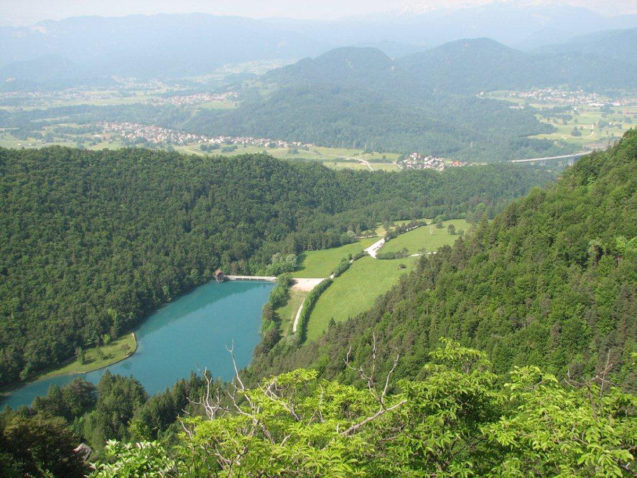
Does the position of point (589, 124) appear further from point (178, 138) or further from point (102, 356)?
point (102, 356)

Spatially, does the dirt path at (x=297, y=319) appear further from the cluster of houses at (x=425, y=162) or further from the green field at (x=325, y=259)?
the cluster of houses at (x=425, y=162)

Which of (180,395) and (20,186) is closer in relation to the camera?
(180,395)

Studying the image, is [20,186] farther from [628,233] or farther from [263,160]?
[628,233]

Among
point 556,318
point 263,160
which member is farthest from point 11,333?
point 263,160

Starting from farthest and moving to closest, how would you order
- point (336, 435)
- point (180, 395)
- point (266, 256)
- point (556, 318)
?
1. point (266, 256)
2. point (180, 395)
3. point (556, 318)
4. point (336, 435)

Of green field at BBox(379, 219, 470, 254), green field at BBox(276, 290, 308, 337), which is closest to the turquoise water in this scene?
green field at BBox(276, 290, 308, 337)

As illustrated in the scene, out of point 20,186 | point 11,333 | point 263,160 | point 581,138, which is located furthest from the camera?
point 581,138

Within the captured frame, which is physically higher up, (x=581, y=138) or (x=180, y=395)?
(x=581, y=138)

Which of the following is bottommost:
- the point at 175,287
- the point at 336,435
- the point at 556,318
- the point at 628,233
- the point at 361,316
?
the point at 175,287
